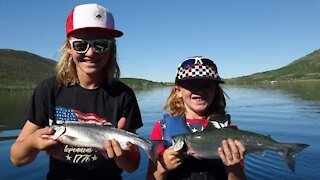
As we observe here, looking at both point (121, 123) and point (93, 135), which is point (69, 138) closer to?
point (93, 135)

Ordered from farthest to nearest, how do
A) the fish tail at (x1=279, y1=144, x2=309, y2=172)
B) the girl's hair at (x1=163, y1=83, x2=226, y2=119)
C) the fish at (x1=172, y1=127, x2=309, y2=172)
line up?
1. the girl's hair at (x1=163, y1=83, x2=226, y2=119)
2. the fish tail at (x1=279, y1=144, x2=309, y2=172)
3. the fish at (x1=172, y1=127, x2=309, y2=172)

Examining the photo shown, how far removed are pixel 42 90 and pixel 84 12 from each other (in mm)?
1228

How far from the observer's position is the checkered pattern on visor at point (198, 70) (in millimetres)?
5341

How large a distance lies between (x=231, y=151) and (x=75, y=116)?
2299 mm

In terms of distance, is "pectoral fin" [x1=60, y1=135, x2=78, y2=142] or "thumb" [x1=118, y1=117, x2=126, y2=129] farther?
"thumb" [x1=118, y1=117, x2=126, y2=129]

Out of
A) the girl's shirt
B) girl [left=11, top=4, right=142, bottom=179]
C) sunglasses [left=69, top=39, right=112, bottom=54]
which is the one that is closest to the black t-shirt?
girl [left=11, top=4, right=142, bottom=179]

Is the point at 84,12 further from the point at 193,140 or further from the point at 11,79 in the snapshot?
the point at 11,79

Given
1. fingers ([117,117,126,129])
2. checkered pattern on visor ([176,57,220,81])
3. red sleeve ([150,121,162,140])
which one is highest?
checkered pattern on visor ([176,57,220,81])

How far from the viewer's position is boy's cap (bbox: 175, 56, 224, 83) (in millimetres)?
5348

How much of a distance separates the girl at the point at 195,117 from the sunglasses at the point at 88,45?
1.50 metres

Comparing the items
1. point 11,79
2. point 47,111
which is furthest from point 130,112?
point 11,79

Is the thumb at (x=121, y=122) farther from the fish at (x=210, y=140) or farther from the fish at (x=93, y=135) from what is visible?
the fish at (x=210, y=140)

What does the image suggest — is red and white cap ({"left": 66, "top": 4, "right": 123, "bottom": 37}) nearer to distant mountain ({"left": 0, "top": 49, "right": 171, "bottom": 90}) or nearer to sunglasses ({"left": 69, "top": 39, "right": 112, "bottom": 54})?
sunglasses ({"left": 69, "top": 39, "right": 112, "bottom": 54})

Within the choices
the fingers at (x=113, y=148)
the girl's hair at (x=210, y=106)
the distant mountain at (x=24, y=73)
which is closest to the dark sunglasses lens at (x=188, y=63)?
the girl's hair at (x=210, y=106)
